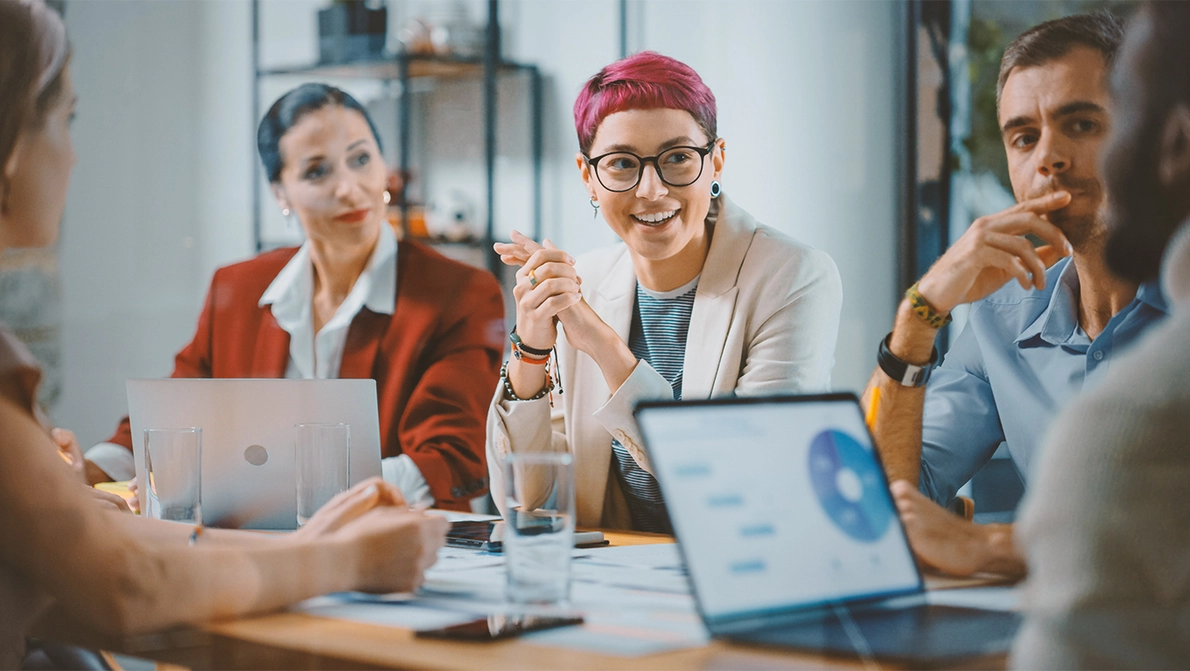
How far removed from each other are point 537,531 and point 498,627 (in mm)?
121

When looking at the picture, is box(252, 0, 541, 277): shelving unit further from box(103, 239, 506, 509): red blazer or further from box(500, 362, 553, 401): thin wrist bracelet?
box(500, 362, 553, 401): thin wrist bracelet

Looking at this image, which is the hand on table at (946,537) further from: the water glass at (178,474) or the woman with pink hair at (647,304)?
the water glass at (178,474)

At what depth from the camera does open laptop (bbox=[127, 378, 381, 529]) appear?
4.91ft

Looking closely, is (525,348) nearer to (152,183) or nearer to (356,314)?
(356,314)

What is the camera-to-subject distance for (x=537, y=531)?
1046mm

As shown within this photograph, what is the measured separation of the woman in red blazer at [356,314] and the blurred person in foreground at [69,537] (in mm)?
930

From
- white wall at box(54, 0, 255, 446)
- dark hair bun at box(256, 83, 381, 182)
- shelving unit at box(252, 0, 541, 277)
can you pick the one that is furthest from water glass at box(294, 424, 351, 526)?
shelving unit at box(252, 0, 541, 277)

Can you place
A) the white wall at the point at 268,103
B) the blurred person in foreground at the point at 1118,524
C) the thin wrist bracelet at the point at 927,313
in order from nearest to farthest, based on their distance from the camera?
the blurred person in foreground at the point at 1118,524 → the thin wrist bracelet at the point at 927,313 → the white wall at the point at 268,103

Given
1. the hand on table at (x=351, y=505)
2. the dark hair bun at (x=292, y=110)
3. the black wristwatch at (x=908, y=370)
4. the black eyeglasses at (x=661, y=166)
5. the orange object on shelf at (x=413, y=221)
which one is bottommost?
the hand on table at (x=351, y=505)

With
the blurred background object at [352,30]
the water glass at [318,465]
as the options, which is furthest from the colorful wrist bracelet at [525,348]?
the blurred background object at [352,30]

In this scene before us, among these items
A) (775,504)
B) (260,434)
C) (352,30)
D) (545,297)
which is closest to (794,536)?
(775,504)

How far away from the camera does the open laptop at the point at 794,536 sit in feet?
2.94

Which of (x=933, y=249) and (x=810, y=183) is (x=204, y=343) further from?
(x=933, y=249)

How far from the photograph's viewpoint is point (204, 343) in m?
2.47
